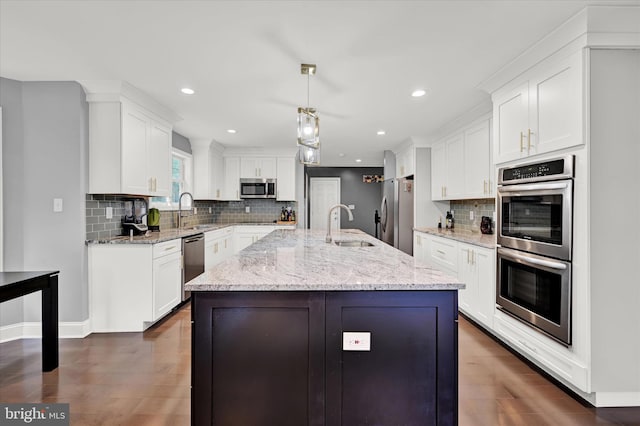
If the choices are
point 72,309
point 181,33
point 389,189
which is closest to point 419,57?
point 181,33

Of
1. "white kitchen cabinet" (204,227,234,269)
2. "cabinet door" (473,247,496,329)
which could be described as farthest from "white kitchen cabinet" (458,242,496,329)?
"white kitchen cabinet" (204,227,234,269)

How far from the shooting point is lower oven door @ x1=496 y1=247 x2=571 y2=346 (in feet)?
6.72

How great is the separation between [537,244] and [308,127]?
1929 mm

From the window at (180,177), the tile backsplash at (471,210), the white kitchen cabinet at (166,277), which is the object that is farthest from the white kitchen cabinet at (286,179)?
the tile backsplash at (471,210)

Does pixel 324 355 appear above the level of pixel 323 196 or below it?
below

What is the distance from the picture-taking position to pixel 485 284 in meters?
3.05

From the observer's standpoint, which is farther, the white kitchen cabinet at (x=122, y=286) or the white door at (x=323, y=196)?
the white door at (x=323, y=196)

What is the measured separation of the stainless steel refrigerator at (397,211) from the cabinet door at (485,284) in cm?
209

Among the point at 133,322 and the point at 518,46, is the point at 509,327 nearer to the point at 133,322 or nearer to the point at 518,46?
the point at 518,46

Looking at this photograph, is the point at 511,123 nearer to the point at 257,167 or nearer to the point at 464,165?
the point at 464,165

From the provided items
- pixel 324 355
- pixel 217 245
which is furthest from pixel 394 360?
pixel 217 245

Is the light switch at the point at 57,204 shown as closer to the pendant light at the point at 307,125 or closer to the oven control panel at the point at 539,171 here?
the pendant light at the point at 307,125

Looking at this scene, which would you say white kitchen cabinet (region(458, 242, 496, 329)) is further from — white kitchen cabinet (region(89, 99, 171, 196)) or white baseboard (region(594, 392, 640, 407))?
white kitchen cabinet (region(89, 99, 171, 196))

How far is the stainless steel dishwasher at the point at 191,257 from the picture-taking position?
3.86m
